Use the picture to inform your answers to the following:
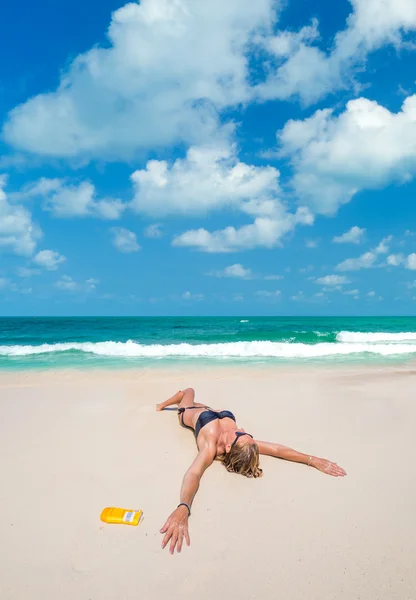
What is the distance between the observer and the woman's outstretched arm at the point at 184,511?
3.04 meters

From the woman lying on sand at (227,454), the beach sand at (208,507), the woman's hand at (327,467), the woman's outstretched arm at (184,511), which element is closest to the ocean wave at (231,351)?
the beach sand at (208,507)

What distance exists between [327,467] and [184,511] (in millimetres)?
1865

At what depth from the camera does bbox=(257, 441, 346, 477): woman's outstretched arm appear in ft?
13.9

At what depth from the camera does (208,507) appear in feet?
11.7

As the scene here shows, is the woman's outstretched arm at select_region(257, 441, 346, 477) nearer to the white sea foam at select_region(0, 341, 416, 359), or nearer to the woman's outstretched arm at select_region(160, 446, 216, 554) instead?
the woman's outstretched arm at select_region(160, 446, 216, 554)

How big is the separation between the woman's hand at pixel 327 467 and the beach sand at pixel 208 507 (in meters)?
0.11

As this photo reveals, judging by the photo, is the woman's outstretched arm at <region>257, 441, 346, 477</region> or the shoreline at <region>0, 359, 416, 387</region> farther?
the shoreline at <region>0, 359, 416, 387</region>

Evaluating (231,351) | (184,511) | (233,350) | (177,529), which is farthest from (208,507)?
(233,350)

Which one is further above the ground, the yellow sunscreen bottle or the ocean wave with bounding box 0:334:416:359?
the ocean wave with bounding box 0:334:416:359

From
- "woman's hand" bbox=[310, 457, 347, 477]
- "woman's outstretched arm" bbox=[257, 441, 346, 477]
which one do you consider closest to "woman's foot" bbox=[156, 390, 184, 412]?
"woman's outstretched arm" bbox=[257, 441, 346, 477]

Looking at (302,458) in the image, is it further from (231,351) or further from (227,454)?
(231,351)

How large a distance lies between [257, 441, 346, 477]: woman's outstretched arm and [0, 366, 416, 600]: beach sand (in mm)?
107

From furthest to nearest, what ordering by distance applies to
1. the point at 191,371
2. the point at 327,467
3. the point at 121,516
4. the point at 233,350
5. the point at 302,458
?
1. the point at 233,350
2. the point at 191,371
3. the point at 302,458
4. the point at 327,467
5. the point at 121,516

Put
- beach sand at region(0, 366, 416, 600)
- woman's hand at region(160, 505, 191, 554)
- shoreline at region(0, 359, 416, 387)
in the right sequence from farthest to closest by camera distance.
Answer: shoreline at region(0, 359, 416, 387)
woman's hand at region(160, 505, 191, 554)
beach sand at region(0, 366, 416, 600)
